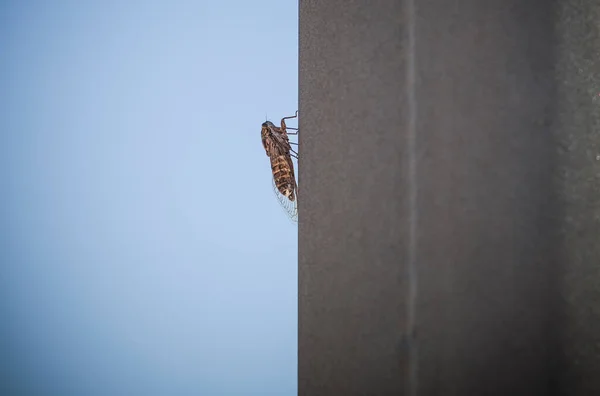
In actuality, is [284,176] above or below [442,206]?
above

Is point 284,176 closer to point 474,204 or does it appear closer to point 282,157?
point 282,157

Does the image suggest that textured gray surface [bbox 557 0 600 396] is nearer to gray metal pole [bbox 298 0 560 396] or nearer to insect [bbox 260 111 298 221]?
gray metal pole [bbox 298 0 560 396]

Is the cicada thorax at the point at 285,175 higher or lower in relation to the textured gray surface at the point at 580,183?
higher

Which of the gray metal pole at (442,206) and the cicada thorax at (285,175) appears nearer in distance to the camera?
the gray metal pole at (442,206)

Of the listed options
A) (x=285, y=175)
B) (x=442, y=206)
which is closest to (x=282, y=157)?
(x=285, y=175)

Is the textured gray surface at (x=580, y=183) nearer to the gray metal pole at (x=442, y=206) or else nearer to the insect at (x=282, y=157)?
the gray metal pole at (x=442, y=206)

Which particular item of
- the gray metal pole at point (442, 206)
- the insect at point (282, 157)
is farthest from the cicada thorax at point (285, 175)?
the gray metal pole at point (442, 206)

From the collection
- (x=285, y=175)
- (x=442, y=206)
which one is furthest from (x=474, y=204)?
(x=285, y=175)

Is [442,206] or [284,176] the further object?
[284,176]
